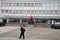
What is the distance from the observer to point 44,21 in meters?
78.6

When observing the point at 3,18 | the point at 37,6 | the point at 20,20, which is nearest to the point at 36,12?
the point at 37,6

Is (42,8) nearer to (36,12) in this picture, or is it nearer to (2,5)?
(36,12)

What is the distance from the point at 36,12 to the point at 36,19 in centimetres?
331

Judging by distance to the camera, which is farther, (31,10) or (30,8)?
(30,8)

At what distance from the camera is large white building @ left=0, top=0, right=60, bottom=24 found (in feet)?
254

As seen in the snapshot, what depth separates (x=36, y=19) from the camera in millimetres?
78500

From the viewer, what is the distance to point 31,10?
77.7 meters

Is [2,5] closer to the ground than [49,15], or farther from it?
farther from it

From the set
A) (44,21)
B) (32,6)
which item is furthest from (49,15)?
(32,6)

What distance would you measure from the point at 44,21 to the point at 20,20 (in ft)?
37.5

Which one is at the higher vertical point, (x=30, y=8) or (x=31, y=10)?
(x=30, y=8)

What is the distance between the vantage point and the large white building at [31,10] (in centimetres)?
7738

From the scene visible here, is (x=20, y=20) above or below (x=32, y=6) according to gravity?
below

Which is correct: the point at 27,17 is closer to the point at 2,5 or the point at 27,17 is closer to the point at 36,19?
the point at 36,19
